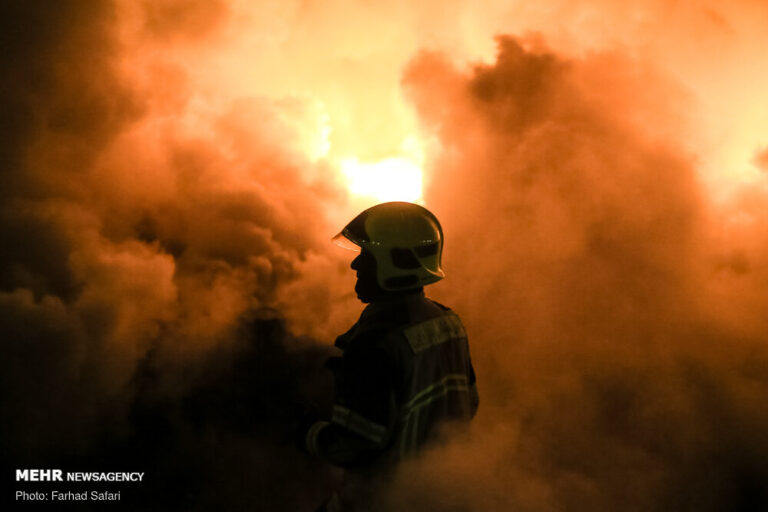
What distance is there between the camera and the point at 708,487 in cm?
505

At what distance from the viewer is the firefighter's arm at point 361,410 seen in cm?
180

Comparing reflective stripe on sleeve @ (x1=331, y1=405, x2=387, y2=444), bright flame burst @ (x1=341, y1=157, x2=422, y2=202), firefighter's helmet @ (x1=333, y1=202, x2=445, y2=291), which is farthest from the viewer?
bright flame burst @ (x1=341, y1=157, x2=422, y2=202)

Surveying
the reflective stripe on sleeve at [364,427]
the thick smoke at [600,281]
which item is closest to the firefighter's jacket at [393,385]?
the reflective stripe on sleeve at [364,427]

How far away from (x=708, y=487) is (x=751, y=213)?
340cm

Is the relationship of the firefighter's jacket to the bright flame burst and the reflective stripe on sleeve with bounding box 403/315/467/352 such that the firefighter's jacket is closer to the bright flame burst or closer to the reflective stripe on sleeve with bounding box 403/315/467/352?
the reflective stripe on sleeve with bounding box 403/315/467/352

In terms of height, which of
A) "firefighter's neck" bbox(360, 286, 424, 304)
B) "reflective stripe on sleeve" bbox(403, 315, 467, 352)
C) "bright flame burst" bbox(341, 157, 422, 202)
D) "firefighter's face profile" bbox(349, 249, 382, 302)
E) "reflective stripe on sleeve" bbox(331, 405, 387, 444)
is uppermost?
"bright flame burst" bbox(341, 157, 422, 202)

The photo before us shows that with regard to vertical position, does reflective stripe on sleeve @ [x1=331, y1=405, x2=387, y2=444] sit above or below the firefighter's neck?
below

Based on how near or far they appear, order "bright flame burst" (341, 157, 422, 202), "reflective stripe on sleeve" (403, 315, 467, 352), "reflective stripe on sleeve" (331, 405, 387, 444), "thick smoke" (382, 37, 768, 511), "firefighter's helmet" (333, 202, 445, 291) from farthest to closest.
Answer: "bright flame burst" (341, 157, 422, 202) → "thick smoke" (382, 37, 768, 511) → "firefighter's helmet" (333, 202, 445, 291) → "reflective stripe on sleeve" (403, 315, 467, 352) → "reflective stripe on sleeve" (331, 405, 387, 444)

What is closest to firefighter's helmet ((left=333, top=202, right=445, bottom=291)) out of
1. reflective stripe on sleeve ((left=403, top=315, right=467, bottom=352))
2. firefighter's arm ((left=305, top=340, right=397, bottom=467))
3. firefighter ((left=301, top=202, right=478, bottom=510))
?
firefighter ((left=301, top=202, right=478, bottom=510))

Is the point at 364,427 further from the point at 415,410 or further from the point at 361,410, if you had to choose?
the point at 415,410

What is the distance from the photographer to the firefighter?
5.97ft

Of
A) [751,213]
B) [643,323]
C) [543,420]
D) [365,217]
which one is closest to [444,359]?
[365,217]

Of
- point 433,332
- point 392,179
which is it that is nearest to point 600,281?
point 392,179

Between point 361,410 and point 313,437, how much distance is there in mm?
247
